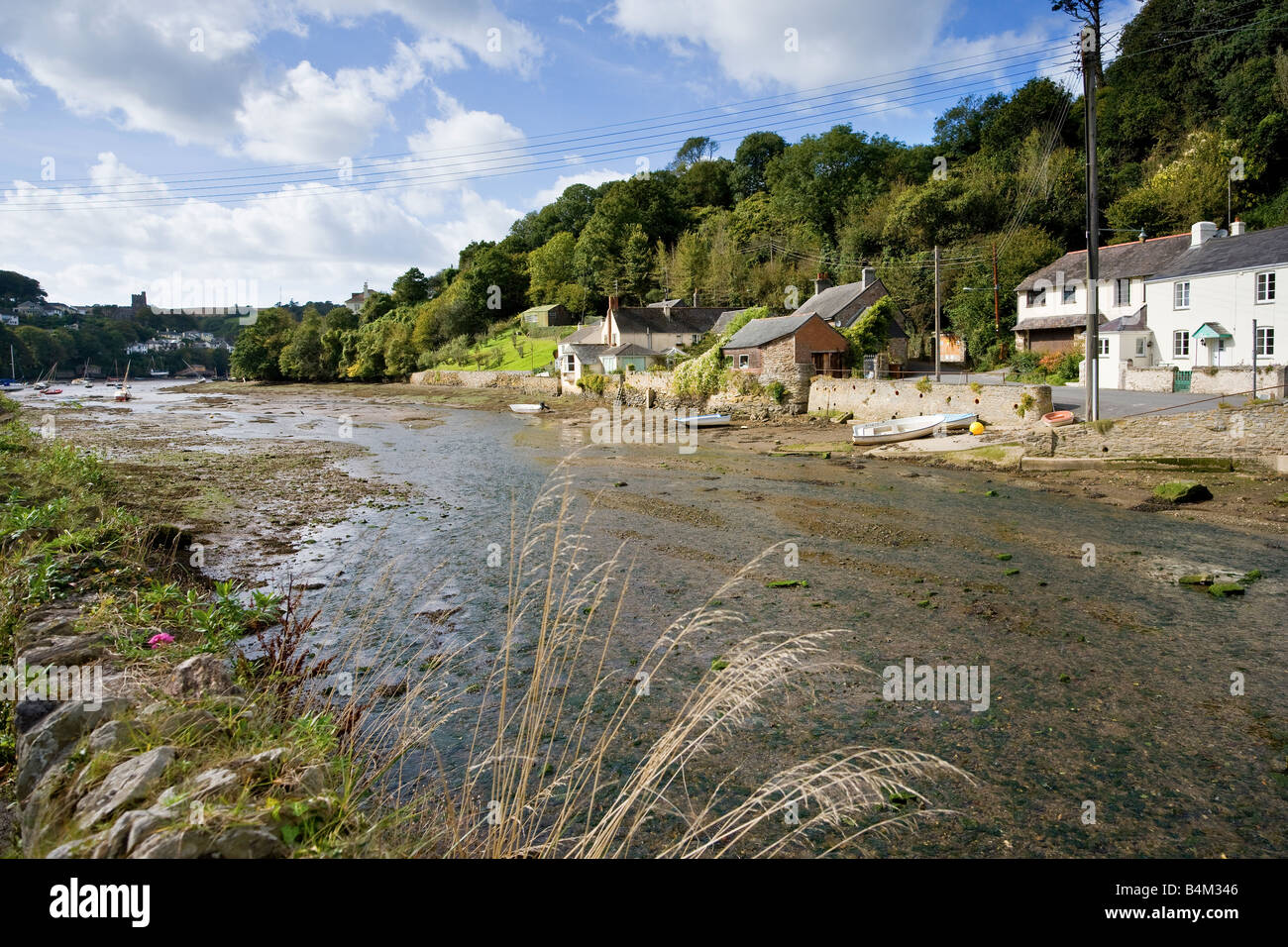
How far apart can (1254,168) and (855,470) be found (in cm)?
3980

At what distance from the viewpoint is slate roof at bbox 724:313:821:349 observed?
36.3 m

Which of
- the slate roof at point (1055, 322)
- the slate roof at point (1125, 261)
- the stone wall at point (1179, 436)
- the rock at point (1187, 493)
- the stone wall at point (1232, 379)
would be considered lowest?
the rock at point (1187, 493)

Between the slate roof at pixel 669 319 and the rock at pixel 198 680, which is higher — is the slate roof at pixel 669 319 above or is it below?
above

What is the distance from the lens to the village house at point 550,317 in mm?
77688

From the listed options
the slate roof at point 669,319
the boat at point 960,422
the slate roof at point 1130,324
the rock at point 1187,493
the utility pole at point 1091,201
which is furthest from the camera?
the slate roof at point 669,319

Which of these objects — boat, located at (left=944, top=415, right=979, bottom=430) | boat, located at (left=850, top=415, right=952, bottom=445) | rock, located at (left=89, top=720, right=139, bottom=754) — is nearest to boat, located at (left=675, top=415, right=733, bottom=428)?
boat, located at (left=850, top=415, right=952, bottom=445)

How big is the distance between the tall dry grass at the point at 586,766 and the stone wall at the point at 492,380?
47.1 meters

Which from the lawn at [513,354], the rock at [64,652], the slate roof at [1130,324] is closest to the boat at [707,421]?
the slate roof at [1130,324]

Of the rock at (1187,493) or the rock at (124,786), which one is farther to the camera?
the rock at (1187,493)

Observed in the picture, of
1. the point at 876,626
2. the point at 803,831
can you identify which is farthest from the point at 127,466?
the point at 803,831

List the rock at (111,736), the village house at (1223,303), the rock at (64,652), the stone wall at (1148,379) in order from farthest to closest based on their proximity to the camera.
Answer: the stone wall at (1148,379) → the village house at (1223,303) → the rock at (64,652) → the rock at (111,736)

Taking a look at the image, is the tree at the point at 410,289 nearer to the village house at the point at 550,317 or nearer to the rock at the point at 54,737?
the village house at the point at 550,317

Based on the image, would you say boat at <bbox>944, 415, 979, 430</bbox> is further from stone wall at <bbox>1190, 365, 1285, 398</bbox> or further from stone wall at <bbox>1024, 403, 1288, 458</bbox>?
stone wall at <bbox>1190, 365, 1285, 398</bbox>

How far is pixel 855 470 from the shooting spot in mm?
23766
